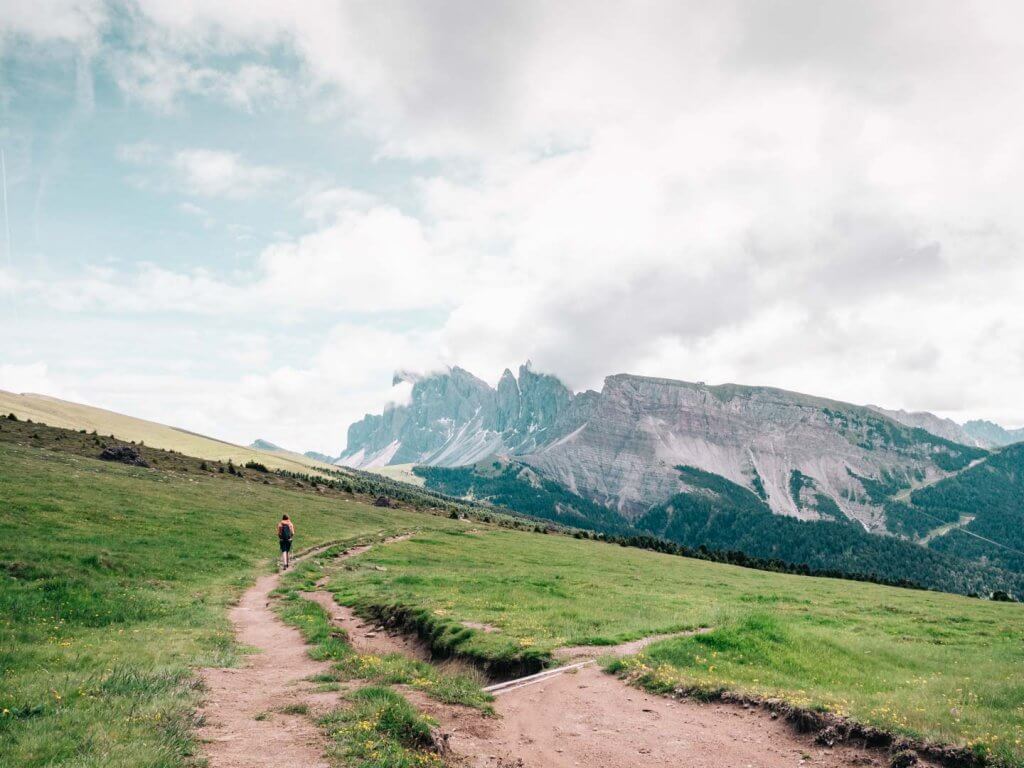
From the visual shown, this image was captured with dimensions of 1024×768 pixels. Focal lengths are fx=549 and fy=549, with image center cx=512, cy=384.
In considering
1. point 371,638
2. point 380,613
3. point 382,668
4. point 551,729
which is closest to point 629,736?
point 551,729

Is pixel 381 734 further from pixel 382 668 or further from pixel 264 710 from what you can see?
pixel 382 668

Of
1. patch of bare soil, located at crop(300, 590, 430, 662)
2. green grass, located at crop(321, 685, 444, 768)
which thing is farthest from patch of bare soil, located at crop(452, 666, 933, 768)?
patch of bare soil, located at crop(300, 590, 430, 662)

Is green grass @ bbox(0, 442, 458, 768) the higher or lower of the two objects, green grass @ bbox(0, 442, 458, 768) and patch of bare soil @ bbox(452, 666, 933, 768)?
the lower

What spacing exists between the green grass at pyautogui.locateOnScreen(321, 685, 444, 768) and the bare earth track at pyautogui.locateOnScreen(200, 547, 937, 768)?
0.52m

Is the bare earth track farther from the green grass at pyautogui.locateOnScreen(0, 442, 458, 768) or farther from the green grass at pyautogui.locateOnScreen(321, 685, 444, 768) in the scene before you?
the green grass at pyautogui.locateOnScreen(0, 442, 458, 768)

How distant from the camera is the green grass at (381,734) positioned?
34.1ft

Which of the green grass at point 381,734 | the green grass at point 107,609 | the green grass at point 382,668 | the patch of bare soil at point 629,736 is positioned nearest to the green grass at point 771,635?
the patch of bare soil at point 629,736

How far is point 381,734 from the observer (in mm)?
11297

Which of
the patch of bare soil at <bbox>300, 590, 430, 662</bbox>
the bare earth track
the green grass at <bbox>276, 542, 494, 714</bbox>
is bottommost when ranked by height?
the patch of bare soil at <bbox>300, 590, 430, 662</bbox>

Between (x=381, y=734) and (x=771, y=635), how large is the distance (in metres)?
16.5

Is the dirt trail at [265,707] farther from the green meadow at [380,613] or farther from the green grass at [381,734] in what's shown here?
the green meadow at [380,613]

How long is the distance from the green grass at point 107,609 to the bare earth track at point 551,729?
1107 millimetres

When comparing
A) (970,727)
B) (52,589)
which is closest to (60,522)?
(52,589)

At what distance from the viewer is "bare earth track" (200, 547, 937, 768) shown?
1148cm
